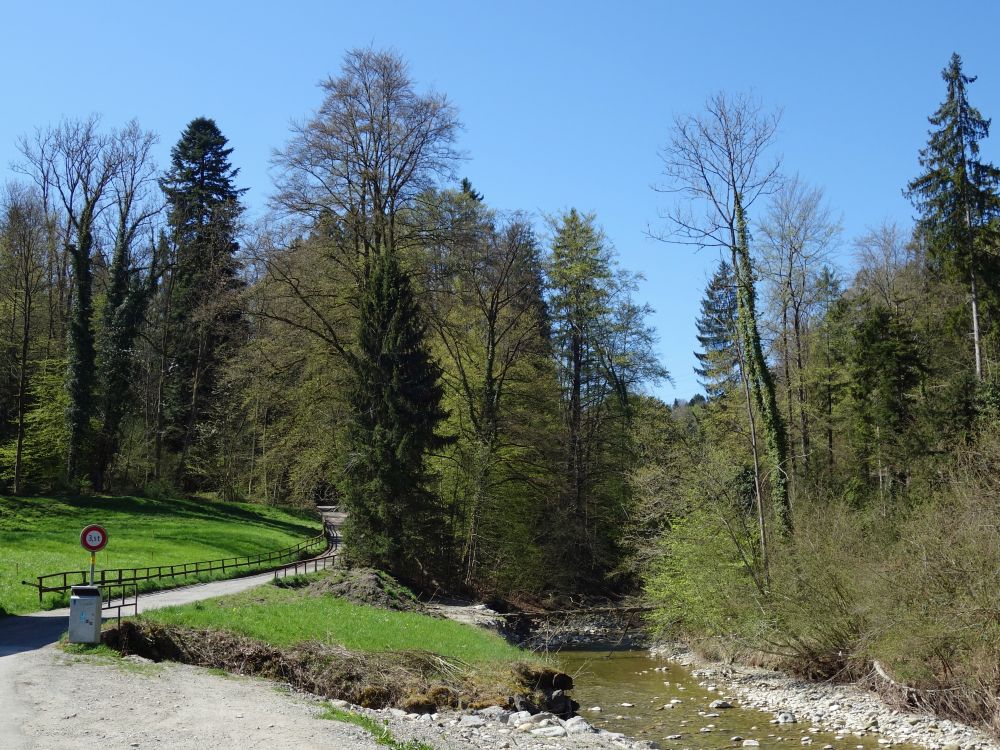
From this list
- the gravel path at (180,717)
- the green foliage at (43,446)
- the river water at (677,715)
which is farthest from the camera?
the green foliage at (43,446)

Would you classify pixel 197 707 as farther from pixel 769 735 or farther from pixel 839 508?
pixel 839 508

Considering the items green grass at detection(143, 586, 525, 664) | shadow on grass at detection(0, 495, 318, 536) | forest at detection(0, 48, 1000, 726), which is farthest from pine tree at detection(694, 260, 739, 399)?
shadow on grass at detection(0, 495, 318, 536)

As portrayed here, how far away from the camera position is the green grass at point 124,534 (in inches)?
1008

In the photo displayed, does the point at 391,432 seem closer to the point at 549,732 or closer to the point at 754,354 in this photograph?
the point at 754,354

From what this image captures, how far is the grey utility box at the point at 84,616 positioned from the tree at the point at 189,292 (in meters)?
30.2

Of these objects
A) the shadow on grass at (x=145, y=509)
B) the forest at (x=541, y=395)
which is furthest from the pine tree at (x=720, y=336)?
the shadow on grass at (x=145, y=509)

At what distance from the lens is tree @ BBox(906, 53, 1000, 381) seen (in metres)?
30.9

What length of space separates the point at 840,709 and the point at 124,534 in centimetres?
2940

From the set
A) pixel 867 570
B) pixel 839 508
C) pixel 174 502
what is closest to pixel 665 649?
pixel 839 508

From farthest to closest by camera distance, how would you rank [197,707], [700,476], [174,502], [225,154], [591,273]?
[225,154]
[174,502]
[591,273]
[700,476]
[197,707]

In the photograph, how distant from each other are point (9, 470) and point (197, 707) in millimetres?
35733

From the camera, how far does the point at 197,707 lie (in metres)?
12.8

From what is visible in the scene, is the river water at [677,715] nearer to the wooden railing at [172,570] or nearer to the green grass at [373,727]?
the green grass at [373,727]

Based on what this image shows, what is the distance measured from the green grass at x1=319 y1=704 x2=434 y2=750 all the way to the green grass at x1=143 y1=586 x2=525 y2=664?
4.54 metres
